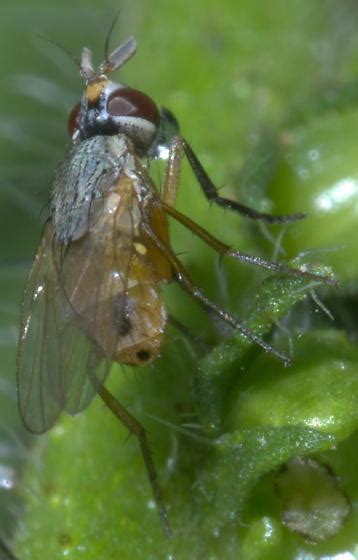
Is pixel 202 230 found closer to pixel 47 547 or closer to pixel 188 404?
pixel 188 404

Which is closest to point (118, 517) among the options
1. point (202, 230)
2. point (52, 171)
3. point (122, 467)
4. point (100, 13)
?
point (122, 467)

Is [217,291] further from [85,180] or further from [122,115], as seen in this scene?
[122,115]

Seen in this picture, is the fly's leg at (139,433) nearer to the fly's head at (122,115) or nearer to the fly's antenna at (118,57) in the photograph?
the fly's head at (122,115)

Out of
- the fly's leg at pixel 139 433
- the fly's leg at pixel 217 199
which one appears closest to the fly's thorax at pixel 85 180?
the fly's leg at pixel 217 199

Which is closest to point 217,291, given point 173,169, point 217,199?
point 217,199

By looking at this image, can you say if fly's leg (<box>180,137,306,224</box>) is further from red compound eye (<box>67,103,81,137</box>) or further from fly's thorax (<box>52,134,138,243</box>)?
red compound eye (<box>67,103,81,137</box>)

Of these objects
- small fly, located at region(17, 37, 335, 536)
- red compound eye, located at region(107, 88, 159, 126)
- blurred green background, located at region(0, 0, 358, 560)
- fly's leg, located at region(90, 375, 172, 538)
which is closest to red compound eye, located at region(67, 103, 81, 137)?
small fly, located at region(17, 37, 335, 536)
